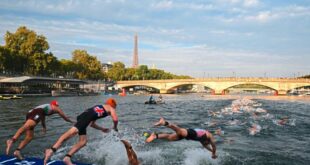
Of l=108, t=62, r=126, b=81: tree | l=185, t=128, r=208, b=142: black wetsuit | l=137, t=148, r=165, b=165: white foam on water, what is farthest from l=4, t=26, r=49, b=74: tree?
l=185, t=128, r=208, b=142: black wetsuit

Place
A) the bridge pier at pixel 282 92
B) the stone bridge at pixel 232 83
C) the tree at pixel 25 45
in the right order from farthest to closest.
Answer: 1. the bridge pier at pixel 282 92
2. the stone bridge at pixel 232 83
3. the tree at pixel 25 45

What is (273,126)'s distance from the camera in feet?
90.0

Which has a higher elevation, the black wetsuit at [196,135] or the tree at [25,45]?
the tree at [25,45]

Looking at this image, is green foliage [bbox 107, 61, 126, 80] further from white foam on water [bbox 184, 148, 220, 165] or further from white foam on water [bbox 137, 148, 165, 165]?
white foam on water [bbox 184, 148, 220, 165]

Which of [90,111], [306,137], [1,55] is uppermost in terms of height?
[1,55]

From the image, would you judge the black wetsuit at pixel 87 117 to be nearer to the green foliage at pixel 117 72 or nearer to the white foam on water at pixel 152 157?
the white foam on water at pixel 152 157

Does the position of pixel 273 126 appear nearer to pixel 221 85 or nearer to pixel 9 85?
pixel 9 85

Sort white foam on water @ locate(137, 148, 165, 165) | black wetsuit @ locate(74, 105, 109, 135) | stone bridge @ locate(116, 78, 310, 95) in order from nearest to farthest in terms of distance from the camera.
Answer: black wetsuit @ locate(74, 105, 109, 135) < white foam on water @ locate(137, 148, 165, 165) < stone bridge @ locate(116, 78, 310, 95)

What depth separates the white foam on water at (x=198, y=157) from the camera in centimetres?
1440

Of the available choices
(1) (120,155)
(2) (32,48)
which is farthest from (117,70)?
(1) (120,155)

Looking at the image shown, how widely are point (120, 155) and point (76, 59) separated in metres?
121

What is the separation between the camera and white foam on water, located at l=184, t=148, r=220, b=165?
1440 centimetres

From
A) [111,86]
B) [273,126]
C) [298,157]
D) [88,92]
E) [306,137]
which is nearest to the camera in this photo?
[298,157]

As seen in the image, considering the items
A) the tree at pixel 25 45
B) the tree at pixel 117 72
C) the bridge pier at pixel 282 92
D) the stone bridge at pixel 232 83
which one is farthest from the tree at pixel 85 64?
the bridge pier at pixel 282 92
